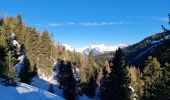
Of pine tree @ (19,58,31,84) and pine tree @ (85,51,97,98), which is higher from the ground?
pine tree @ (19,58,31,84)

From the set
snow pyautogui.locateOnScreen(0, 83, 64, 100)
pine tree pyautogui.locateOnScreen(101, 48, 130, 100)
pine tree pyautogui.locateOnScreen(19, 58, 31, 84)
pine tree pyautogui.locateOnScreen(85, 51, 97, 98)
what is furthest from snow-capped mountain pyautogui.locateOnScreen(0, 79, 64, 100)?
pine tree pyautogui.locateOnScreen(85, 51, 97, 98)

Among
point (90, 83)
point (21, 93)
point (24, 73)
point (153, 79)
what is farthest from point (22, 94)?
point (90, 83)

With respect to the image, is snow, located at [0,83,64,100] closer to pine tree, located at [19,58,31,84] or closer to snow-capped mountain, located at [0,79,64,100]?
snow-capped mountain, located at [0,79,64,100]

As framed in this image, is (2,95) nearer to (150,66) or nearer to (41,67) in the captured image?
(150,66)

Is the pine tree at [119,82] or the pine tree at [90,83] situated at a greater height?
the pine tree at [119,82]

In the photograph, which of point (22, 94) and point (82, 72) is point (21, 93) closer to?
point (22, 94)

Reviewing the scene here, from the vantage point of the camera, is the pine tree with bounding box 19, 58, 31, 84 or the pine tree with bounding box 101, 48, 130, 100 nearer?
the pine tree with bounding box 101, 48, 130, 100

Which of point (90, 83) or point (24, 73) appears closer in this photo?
point (24, 73)

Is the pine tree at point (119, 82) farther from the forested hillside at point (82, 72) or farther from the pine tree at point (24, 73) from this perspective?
the pine tree at point (24, 73)

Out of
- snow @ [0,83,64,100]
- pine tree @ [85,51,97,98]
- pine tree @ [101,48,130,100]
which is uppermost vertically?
pine tree @ [101,48,130,100]

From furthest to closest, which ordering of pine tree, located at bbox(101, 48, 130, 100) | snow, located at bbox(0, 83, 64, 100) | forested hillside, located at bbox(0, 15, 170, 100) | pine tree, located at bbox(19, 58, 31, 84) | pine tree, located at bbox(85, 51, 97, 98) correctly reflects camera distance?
pine tree, located at bbox(85, 51, 97, 98) → pine tree, located at bbox(19, 58, 31, 84) → snow, located at bbox(0, 83, 64, 100) → pine tree, located at bbox(101, 48, 130, 100) → forested hillside, located at bbox(0, 15, 170, 100)

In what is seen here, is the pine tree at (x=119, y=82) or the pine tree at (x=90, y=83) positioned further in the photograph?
the pine tree at (x=90, y=83)

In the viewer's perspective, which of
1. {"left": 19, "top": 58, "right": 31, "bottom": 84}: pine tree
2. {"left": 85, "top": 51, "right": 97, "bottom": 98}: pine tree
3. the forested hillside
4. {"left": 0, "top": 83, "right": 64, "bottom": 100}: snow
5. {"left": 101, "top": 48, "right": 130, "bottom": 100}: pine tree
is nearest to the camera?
the forested hillside

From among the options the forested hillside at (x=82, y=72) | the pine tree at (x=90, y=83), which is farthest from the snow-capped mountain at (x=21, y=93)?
the pine tree at (x=90, y=83)
